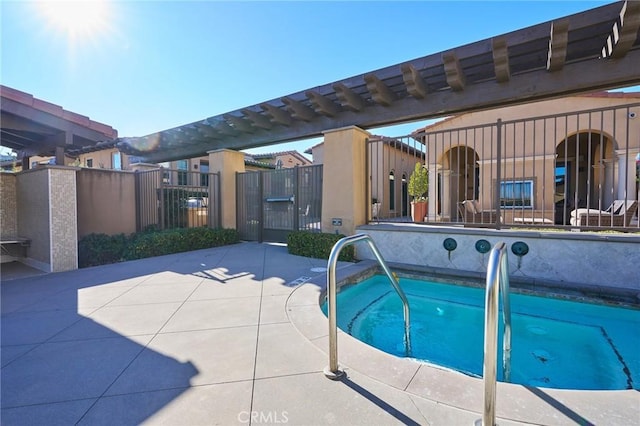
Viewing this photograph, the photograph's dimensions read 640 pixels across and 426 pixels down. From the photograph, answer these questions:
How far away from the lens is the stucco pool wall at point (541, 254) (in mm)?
4281

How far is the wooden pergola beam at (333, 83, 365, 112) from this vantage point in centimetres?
583

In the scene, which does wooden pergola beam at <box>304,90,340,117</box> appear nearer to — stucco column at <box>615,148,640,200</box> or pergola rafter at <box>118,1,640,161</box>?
pergola rafter at <box>118,1,640,161</box>

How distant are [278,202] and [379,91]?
4370mm

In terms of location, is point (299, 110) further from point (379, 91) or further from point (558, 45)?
point (558, 45)

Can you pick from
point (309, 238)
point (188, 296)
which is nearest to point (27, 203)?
point (188, 296)

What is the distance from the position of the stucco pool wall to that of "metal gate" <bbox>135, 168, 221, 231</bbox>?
5.94 meters

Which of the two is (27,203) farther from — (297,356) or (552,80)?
(552,80)

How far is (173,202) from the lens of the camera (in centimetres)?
878

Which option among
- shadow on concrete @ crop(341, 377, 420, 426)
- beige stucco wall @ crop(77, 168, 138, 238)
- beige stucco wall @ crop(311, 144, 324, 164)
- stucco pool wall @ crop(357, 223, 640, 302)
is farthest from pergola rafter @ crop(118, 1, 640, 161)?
beige stucco wall @ crop(311, 144, 324, 164)

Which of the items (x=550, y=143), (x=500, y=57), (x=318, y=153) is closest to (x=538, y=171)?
(x=550, y=143)

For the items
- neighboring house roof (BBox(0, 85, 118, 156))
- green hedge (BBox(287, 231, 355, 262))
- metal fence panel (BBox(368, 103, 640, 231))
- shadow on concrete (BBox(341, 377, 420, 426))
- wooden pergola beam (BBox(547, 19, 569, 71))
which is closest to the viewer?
shadow on concrete (BBox(341, 377, 420, 426))

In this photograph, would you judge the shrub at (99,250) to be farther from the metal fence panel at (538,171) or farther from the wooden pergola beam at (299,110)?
the metal fence panel at (538,171)

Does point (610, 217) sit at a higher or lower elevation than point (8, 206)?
lower

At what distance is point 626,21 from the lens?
3.59 metres
